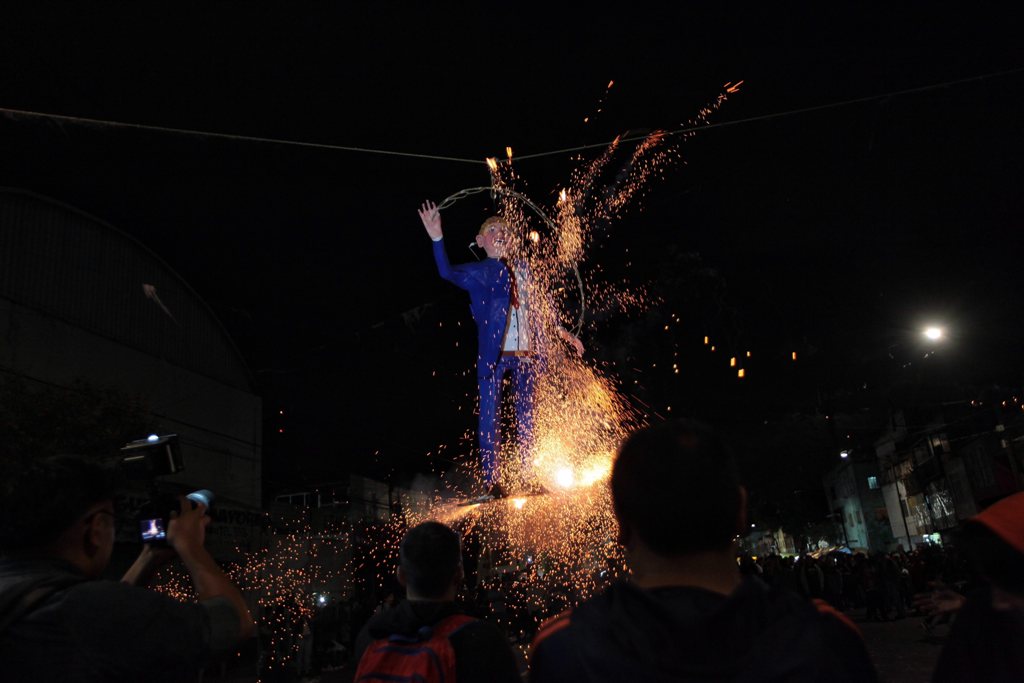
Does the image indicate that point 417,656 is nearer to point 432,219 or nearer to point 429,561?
point 429,561

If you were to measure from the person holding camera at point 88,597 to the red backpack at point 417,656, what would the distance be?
2.35 feet

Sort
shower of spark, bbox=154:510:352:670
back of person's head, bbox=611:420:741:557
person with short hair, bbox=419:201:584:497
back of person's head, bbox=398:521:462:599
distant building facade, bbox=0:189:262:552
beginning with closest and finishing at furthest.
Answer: back of person's head, bbox=611:420:741:557
back of person's head, bbox=398:521:462:599
person with short hair, bbox=419:201:584:497
distant building facade, bbox=0:189:262:552
shower of spark, bbox=154:510:352:670

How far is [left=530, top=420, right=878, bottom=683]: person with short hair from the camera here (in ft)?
4.44

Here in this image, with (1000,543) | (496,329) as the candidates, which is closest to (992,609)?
(1000,543)

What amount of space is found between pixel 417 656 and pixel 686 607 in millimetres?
1483

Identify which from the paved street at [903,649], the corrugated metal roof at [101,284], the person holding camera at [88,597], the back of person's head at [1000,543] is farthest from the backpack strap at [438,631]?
the corrugated metal roof at [101,284]

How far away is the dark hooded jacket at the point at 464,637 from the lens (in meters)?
2.57

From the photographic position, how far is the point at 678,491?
1.57m

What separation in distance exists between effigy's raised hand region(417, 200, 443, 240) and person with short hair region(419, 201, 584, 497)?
15mm

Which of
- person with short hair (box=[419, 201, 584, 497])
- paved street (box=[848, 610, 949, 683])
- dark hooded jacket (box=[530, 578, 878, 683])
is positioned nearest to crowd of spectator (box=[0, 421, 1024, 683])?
dark hooded jacket (box=[530, 578, 878, 683])

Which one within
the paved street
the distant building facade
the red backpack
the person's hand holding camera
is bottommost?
the paved street

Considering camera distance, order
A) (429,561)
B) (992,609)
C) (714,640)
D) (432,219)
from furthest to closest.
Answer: (432,219)
(429,561)
(992,609)
(714,640)

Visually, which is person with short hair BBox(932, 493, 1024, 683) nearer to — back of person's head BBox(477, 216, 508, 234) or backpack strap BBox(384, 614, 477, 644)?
backpack strap BBox(384, 614, 477, 644)

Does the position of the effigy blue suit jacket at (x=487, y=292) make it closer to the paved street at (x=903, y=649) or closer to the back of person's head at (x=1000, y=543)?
the paved street at (x=903, y=649)
